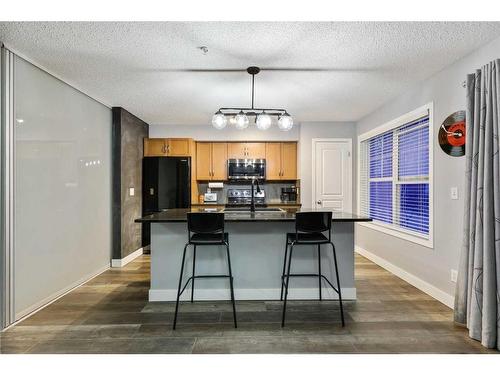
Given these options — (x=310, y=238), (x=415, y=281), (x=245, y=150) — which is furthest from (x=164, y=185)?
(x=415, y=281)

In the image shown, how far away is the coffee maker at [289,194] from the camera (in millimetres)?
6034

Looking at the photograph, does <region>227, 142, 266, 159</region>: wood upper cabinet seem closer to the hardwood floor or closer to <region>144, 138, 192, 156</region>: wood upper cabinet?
<region>144, 138, 192, 156</region>: wood upper cabinet

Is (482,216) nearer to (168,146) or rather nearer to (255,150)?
(255,150)

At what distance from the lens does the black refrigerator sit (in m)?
5.60

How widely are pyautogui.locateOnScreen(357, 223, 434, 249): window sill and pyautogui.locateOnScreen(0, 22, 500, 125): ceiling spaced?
183 centimetres

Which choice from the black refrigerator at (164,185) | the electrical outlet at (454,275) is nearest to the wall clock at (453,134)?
the electrical outlet at (454,275)

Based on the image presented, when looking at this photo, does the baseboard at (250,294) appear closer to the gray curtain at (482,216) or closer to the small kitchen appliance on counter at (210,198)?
the gray curtain at (482,216)

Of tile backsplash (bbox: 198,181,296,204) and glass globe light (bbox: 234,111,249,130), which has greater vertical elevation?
glass globe light (bbox: 234,111,249,130)

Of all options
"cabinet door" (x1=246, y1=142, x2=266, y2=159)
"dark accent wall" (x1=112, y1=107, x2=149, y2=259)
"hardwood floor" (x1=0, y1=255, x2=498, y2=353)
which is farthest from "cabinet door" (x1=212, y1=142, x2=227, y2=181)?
"hardwood floor" (x1=0, y1=255, x2=498, y2=353)

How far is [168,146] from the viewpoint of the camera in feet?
19.0

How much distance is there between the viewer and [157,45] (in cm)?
267

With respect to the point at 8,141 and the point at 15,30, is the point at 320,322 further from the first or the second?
the point at 15,30

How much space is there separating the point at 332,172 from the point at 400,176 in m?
1.57

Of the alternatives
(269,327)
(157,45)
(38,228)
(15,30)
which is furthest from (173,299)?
(15,30)
